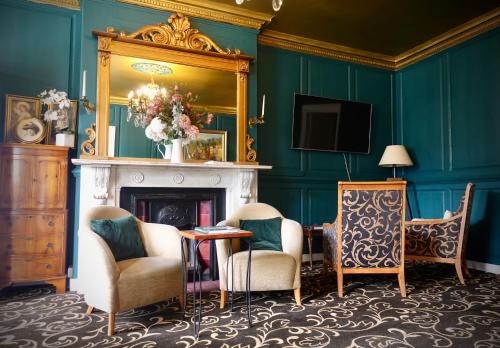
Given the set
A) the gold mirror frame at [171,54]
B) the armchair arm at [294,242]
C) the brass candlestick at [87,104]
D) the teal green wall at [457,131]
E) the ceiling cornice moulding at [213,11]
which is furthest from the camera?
the teal green wall at [457,131]

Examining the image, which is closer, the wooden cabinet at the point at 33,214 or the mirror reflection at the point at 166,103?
the wooden cabinet at the point at 33,214

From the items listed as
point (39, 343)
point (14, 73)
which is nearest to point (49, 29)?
point (14, 73)

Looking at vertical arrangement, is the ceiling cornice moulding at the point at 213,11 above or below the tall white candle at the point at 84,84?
above

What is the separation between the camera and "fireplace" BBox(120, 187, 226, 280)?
368cm

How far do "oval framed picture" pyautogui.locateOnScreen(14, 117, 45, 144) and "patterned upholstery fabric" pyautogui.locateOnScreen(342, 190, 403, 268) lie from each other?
9.71ft

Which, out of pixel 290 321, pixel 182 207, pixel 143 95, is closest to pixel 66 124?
pixel 143 95

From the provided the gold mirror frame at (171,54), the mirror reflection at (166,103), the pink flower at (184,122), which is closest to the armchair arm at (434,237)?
the gold mirror frame at (171,54)

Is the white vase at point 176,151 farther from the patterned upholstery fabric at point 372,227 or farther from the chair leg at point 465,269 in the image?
the chair leg at point 465,269

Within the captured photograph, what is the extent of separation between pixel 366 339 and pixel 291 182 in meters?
2.79

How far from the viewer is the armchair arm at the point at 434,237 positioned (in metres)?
3.71

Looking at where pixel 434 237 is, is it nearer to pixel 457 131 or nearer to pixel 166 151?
pixel 457 131

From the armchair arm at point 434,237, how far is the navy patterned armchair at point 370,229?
2.80 feet

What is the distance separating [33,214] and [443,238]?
4.05 m

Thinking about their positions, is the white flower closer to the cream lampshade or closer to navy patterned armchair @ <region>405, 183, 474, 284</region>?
navy patterned armchair @ <region>405, 183, 474, 284</region>
